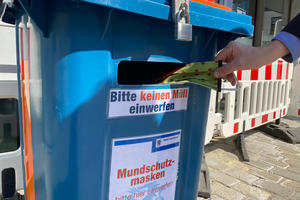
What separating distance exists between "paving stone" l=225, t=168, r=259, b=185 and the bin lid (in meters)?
1.82

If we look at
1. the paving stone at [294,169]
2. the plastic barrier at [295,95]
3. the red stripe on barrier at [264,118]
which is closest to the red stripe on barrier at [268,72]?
the red stripe on barrier at [264,118]

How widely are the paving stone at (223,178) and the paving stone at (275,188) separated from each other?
21 centimetres

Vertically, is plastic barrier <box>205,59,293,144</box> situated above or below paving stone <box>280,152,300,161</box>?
above

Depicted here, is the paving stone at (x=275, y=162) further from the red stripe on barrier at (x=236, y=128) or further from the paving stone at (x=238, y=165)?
the red stripe on barrier at (x=236, y=128)

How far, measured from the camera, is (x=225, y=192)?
2.44 m

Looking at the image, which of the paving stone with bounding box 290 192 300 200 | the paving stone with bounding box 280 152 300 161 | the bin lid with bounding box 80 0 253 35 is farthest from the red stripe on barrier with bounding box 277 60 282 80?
the bin lid with bounding box 80 0 253 35

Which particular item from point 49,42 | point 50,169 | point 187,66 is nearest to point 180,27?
point 187,66

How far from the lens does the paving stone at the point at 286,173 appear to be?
109 inches

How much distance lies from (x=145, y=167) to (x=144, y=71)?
0.41 metres

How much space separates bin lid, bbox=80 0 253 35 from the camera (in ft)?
2.98

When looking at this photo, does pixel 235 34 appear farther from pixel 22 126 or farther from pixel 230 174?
pixel 230 174

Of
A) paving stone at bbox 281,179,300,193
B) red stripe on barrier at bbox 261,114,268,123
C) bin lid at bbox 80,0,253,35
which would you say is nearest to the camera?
bin lid at bbox 80,0,253,35

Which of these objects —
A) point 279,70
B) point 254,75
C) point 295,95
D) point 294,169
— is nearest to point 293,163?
point 294,169

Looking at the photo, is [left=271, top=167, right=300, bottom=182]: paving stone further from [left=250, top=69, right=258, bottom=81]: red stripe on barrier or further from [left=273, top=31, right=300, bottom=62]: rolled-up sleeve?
[left=273, top=31, right=300, bottom=62]: rolled-up sleeve
